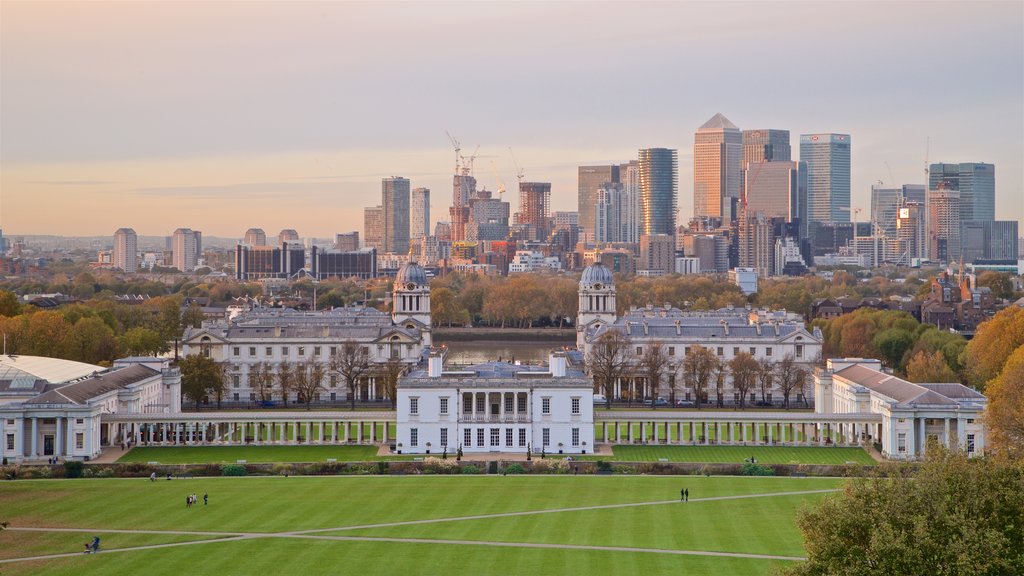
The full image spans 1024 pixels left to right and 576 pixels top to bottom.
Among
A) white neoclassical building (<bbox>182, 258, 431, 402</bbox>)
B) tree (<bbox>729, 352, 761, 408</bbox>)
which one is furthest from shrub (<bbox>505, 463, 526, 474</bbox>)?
white neoclassical building (<bbox>182, 258, 431, 402</bbox>)

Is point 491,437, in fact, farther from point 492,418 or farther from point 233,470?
point 233,470

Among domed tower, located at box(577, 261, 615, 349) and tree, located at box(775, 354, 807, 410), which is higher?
domed tower, located at box(577, 261, 615, 349)

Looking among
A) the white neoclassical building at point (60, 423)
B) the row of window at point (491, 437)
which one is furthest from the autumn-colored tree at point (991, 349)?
the white neoclassical building at point (60, 423)

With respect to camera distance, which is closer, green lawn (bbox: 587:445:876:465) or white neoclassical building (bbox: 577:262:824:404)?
green lawn (bbox: 587:445:876:465)

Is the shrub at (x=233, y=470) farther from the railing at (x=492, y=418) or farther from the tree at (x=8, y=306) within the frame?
the tree at (x=8, y=306)

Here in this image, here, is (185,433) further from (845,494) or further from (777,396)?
(845,494)

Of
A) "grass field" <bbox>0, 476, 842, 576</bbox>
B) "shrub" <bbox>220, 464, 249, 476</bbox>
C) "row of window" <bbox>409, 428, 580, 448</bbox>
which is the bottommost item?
"grass field" <bbox>0, 476, 842, 576</bbox>

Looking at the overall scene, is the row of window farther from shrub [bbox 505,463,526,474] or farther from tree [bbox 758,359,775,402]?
tree [bbox 758,359,775,402]
